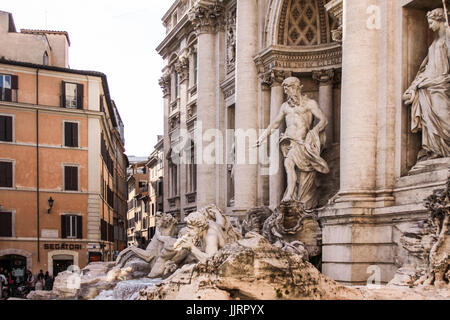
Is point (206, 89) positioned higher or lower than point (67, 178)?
higher

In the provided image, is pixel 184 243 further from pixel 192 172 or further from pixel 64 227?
pixel 64 227

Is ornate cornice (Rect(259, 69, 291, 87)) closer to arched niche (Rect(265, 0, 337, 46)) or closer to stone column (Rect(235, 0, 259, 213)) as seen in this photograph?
stone column (Rect(235, 0, 259, 213))

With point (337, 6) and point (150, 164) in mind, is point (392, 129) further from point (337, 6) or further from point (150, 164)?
point (150, 164)

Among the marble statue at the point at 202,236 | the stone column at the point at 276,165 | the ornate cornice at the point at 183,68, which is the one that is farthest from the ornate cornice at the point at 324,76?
the ornate cornice at the point at 183,68

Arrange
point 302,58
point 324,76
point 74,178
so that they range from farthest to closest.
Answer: point 74,178 → point 302,58 → point 324,76

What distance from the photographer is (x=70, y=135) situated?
3491 cm

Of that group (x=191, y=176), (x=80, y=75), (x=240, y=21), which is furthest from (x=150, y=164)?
(x=240, y=21)

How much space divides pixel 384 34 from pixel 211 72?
1221 centimetres

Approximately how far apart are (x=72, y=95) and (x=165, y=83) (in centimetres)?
547

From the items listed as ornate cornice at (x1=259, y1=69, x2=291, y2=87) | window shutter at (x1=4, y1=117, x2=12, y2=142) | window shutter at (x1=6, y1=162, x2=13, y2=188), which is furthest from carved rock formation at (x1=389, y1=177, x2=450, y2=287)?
window shutter at (x1=4, y1=117, x2=12, y2=142)

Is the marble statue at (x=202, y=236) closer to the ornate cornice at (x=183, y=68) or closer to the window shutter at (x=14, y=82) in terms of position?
the ornate cornice at (x=183, y=68)

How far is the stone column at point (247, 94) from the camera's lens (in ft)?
63.0

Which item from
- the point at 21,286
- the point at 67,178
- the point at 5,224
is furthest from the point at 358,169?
the point at 67,178

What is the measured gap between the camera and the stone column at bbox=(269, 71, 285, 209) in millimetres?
17734
